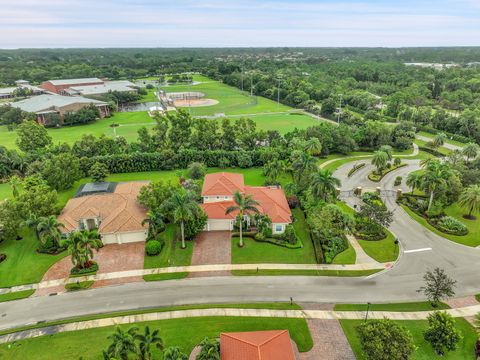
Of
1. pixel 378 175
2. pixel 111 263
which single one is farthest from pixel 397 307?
pixel 378 175

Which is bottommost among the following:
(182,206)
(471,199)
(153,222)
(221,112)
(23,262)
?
(23,262)

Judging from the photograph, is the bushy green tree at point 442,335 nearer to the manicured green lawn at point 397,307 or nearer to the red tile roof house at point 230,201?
the manicured green lawn at point 397,307

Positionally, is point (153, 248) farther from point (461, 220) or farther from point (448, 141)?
point (448, 141)

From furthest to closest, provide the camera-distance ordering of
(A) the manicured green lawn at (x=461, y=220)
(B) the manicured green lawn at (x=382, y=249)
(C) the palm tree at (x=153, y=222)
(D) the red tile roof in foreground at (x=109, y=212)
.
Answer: (A) the manicured green lawn at (x=461, y=220) → (D) the red tile roof in foreground at (x=109, y=212) → (C) the palm tree at (x=153, y=222) → (B) the manicured green lawn at (x=382, y=249)

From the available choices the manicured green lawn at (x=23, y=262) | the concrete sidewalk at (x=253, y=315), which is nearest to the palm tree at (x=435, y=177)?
the concrete sidewalk at (x=253, y=315)

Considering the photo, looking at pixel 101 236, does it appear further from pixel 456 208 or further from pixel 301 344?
pixel 456 208

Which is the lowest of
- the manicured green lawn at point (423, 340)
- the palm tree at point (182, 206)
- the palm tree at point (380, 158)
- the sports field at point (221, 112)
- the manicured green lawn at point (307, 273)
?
the manicured green lawn at point (307, 273)
